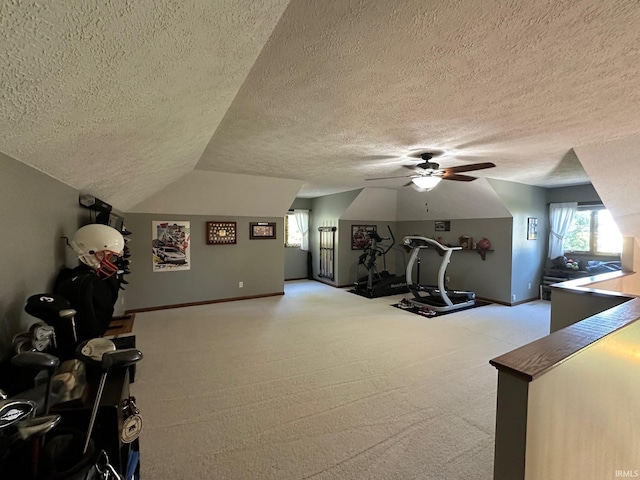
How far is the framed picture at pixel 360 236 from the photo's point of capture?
767 cm

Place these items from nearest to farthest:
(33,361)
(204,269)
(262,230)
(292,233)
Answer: (33,361) < (204,269) < (262,230) < (292,233)

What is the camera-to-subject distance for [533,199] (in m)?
5.86

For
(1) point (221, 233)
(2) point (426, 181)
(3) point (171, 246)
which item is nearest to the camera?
(2) point (426, 181)

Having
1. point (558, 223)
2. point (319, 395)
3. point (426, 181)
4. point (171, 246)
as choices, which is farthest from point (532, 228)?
point (171, 246)

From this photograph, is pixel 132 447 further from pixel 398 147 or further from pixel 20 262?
pixel 398 147

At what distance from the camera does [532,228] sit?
5871 mm

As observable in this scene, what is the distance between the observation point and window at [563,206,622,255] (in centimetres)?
542

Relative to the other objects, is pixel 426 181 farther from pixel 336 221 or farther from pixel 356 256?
pixel 356 256

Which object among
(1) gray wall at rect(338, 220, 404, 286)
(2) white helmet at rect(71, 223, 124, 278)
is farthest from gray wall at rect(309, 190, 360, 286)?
(2) white helmet at rect(71, 223, 124, 278)

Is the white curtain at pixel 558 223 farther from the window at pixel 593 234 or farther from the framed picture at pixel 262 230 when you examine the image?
the framed picture at pixel 262 230

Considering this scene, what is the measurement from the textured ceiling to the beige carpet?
194 centimetres

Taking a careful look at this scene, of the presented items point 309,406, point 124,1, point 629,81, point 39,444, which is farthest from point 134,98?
point 629,81

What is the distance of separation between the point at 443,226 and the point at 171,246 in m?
5.78

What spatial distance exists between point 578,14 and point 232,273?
5698mm
